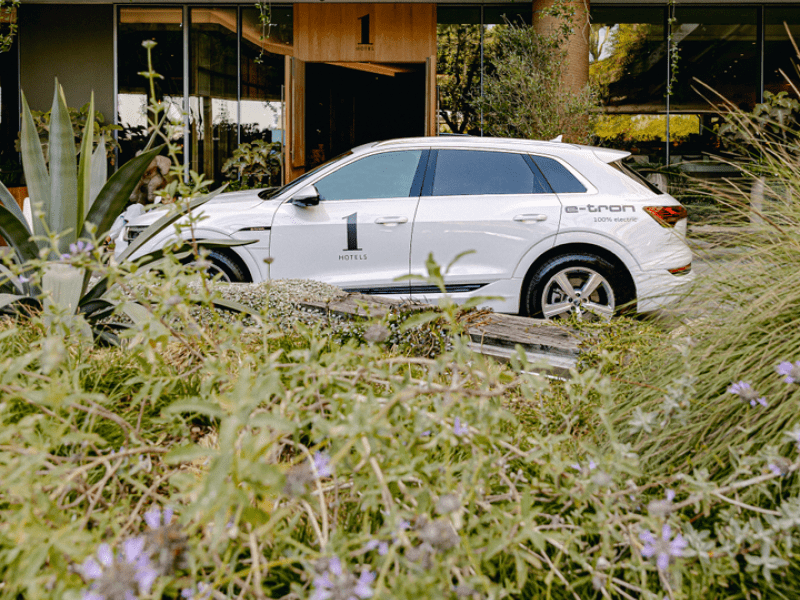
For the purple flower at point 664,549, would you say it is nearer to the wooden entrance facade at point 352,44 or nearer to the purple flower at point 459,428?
the purple flower at point 459,428

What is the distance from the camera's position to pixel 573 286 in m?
5.68

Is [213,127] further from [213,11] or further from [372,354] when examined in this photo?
[372,354]

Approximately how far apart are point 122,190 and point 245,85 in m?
9.81

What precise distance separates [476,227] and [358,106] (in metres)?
12.5

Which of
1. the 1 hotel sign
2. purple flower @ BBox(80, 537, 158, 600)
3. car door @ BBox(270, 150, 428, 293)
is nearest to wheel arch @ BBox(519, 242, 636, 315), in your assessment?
car door @ BBox(270, 150, 428, 293)

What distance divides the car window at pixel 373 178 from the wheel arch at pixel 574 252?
122 centimetres

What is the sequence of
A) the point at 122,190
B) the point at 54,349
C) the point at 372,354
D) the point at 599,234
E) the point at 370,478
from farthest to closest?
1. the point at 599,234
2. the point at 122,190
3. the point at 372,354
4. the point at 370,478
5. the point at 54,349

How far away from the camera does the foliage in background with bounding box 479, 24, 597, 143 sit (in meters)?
9.31

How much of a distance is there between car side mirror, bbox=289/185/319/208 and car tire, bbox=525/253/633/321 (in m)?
1.88

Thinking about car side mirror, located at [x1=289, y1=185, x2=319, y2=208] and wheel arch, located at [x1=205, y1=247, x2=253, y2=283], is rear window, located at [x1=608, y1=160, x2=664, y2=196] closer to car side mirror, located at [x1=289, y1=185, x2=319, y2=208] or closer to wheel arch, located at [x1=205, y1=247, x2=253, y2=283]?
car side mirror, located at [x1=289, y1=185, x2=319, y2=208]

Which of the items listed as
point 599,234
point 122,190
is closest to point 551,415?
point 122,190

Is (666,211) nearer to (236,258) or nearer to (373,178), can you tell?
(373,178)

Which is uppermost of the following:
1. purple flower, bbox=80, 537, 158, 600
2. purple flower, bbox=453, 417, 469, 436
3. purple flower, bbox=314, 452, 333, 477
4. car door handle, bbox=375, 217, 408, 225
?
car door handle, bbox=375, 217, 408, 225

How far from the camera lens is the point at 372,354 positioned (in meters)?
1.43
